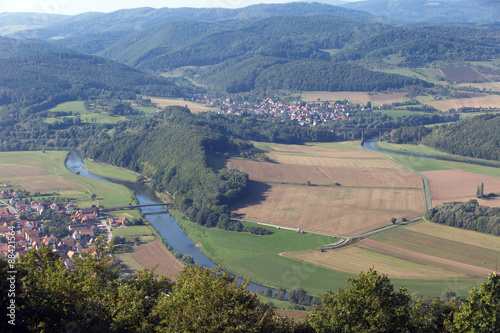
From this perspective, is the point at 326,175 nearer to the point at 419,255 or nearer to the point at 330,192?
the point at 330,192

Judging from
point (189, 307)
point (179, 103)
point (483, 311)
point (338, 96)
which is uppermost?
point (483, 311)

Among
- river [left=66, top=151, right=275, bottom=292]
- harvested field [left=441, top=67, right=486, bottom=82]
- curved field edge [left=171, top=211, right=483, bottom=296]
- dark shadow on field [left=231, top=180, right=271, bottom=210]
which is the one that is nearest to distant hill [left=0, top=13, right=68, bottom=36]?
harvested field [left=441, top=67, right=486, bottom=82]

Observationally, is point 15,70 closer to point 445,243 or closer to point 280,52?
point 280,52

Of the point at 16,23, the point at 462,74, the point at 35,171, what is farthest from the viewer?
the point at 16,23

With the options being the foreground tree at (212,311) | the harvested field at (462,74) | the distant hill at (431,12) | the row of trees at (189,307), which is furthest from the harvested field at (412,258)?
the distant hill at (431,12)

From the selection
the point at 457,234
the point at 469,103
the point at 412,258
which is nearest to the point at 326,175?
the point at 457,234

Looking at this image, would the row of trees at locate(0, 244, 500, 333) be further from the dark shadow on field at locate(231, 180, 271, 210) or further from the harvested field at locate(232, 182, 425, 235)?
the dark shadow on field at locate(231, 180, 271, 210)

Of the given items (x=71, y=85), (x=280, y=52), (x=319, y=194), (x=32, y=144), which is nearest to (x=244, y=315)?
(x=319, y=194)
